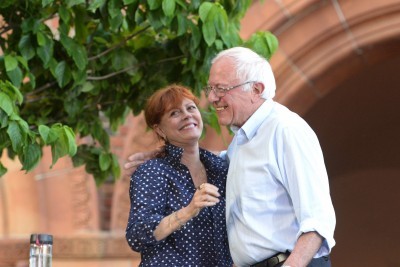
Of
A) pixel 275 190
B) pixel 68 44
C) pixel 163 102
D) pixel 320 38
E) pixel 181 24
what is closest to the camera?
pixel 275 190

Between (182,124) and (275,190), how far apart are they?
0.54m

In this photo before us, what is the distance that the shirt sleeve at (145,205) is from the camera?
407cm

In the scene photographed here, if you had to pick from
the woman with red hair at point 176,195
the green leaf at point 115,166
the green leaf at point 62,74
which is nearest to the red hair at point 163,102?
the woman with red hair at point 176,195

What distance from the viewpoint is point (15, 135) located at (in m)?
5.03

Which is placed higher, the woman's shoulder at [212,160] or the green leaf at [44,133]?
the green leaf at [44,133]

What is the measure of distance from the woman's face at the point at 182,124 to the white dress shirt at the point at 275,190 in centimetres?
34

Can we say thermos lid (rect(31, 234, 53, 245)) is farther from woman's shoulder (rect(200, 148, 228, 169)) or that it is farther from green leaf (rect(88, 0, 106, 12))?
green leaf (rect(88, 0, 106, 12))

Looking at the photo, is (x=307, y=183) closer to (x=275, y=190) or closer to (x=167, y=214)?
(x=275, y=190)

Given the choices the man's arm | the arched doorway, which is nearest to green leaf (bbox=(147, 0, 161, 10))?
the man's arm

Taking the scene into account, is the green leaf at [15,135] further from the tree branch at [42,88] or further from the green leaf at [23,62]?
the tree branch at [42,88]

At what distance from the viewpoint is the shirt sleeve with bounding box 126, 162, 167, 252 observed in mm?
4066

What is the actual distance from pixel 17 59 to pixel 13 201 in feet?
10.6

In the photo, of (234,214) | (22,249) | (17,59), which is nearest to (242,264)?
(234,214)

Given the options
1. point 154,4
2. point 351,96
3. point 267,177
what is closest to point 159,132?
point 267,177
